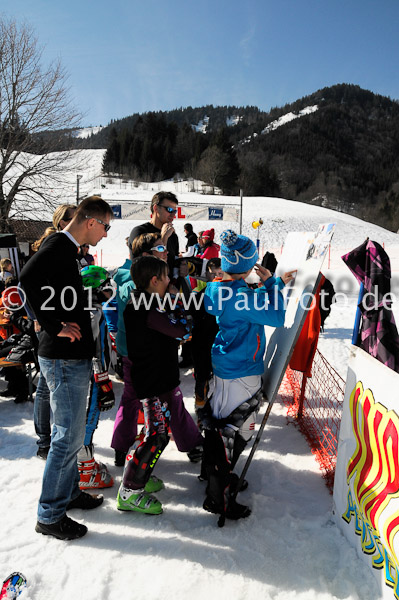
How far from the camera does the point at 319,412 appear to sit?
12.9ft

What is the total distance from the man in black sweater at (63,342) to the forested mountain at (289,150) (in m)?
17.2

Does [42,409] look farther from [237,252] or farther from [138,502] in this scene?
[237,252]

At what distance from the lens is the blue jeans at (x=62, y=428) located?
214cm

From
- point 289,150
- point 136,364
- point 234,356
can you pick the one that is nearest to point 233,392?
point 234,356

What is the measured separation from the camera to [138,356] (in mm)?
2393

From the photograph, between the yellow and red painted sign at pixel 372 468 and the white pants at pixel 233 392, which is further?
the white pants at pixel 233 392

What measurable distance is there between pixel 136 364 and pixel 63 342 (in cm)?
51

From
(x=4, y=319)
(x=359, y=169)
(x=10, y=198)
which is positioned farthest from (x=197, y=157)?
(x=4, y=319)

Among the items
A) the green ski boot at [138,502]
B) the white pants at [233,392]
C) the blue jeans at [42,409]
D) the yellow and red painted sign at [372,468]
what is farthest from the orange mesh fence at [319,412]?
the blue jeans at [42,409]

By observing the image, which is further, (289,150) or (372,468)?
(289,150)

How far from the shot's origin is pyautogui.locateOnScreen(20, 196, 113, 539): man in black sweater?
6.66 ft

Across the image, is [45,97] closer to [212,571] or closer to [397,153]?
[212,571]

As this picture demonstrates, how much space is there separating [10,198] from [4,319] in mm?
12972

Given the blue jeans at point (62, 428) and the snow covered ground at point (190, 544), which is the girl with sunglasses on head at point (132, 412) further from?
the blue jeans at point (62, 428)
